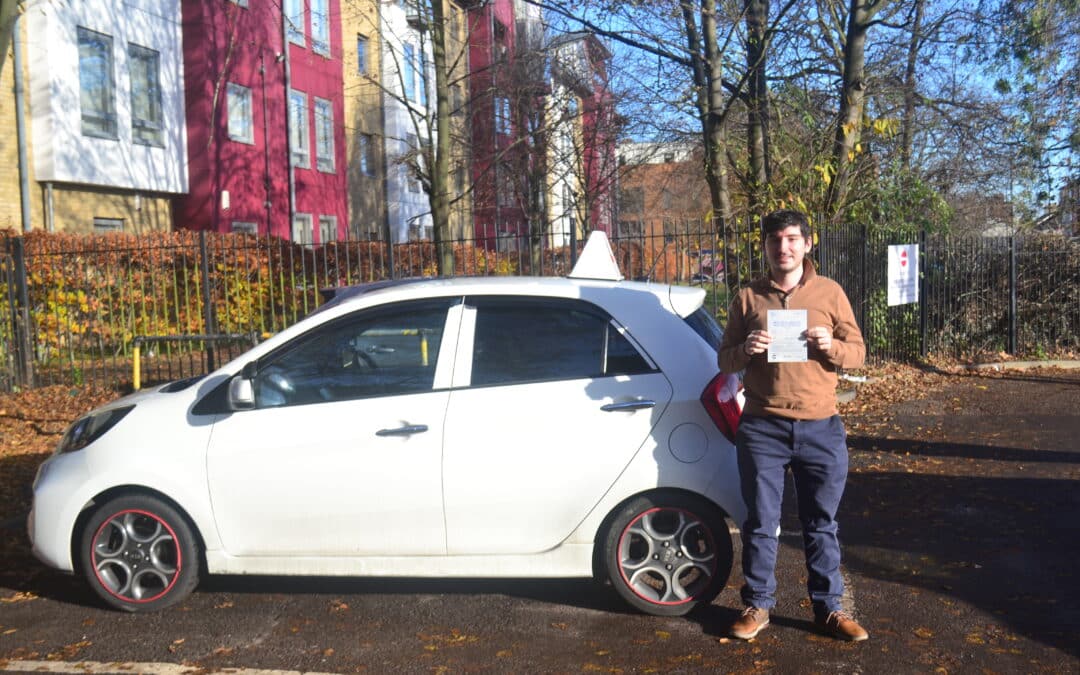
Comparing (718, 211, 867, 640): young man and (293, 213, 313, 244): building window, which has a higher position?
(293, 213, 313, 244): building window

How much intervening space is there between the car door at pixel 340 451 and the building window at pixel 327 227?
900 inches

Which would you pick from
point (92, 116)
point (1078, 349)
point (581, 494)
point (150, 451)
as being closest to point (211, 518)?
point (150, 451)

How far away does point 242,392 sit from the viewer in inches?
204

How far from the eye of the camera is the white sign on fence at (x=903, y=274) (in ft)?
48.0

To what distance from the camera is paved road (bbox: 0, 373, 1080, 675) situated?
456cm

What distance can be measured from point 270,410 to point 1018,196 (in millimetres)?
25257

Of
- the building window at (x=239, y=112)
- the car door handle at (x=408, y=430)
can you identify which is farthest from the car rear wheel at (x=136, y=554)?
the building window at (x=239, y=112)

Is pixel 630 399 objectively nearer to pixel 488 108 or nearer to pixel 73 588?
pixel 73 588

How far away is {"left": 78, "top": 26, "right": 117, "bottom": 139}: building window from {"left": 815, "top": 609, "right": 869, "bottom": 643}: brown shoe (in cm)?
1794

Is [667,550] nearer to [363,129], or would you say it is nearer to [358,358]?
[358,358]

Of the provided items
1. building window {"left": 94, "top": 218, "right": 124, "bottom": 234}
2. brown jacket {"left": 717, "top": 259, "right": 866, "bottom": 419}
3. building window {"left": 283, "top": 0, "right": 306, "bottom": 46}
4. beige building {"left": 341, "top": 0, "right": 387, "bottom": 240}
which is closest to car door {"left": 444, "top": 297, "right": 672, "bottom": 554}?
brown jacket {"left": 717, "top": 259, "right": 866, "bottom": 419}

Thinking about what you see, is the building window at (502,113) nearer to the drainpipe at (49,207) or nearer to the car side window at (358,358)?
the drainpipe at (49,207)

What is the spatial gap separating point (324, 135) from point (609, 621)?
81.3 ft

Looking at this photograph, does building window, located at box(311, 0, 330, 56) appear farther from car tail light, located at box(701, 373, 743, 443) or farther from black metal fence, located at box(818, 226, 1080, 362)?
car tail light, located at box(701, 373, 743, 443)
